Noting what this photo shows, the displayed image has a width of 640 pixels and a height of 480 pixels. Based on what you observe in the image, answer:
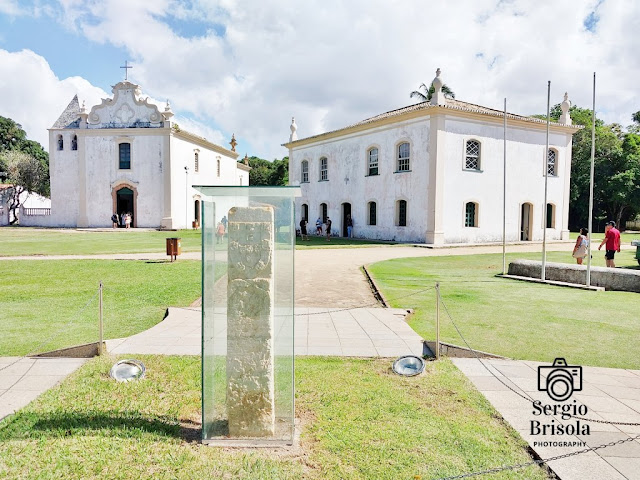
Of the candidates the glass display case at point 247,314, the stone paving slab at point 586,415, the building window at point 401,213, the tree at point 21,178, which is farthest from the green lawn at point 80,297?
the tree at point 21,178

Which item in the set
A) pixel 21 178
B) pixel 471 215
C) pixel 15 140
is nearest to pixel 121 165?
pixel 21 178

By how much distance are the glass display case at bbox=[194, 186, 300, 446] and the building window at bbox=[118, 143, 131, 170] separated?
33151 millimetres

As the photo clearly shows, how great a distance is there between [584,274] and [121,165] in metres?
31.6

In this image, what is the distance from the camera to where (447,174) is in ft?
76.0

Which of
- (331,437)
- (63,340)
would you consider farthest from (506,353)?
(63,340)

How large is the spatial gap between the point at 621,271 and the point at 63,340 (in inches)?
446

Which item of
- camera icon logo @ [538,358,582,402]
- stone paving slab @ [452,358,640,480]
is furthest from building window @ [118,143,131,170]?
camera icon logo @ [538,358,582,402]

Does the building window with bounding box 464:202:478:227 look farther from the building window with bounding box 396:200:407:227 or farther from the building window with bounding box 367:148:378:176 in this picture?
the building window with bounding box 367:148:378:176

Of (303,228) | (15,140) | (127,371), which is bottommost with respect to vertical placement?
(127,371)

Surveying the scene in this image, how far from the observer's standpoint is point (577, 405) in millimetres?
4137

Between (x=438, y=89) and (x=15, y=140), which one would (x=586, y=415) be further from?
(x=15, y=140)

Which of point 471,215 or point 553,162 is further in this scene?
point 553,162

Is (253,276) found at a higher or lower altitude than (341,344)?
higher

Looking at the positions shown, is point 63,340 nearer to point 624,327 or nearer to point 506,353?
point 506,353
